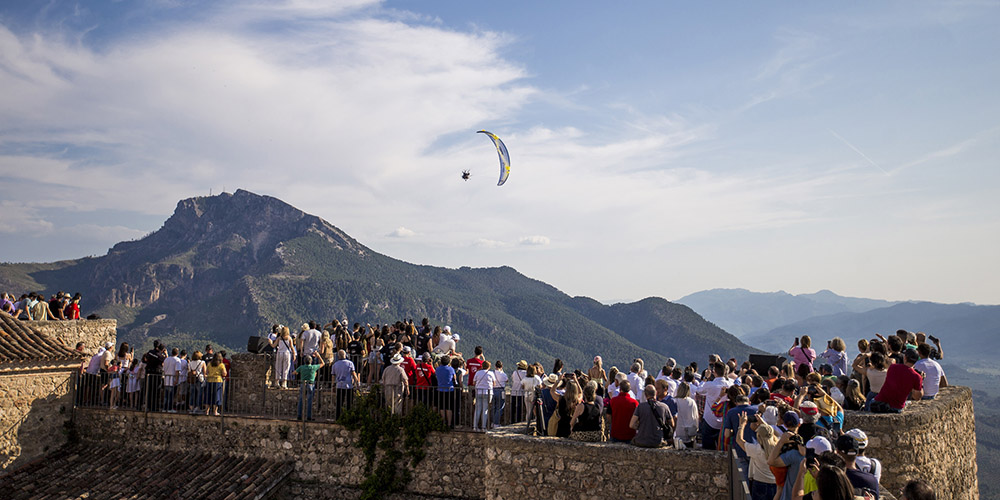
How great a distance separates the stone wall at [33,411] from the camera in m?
15.8

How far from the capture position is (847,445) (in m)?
5.80

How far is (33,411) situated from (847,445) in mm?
18178

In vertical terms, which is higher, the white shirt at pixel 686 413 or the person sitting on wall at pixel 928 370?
the person sitting on wall at pixel 928 370

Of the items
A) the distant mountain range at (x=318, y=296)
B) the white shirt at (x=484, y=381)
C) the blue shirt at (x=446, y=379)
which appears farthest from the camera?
the distant mountain range at (x=318, y=296)

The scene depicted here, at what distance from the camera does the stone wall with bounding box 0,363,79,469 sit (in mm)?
15820

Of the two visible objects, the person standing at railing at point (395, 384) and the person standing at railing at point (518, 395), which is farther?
the person standing at railing at point (395, 384)

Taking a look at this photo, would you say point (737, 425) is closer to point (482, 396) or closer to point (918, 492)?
point (918, 492)

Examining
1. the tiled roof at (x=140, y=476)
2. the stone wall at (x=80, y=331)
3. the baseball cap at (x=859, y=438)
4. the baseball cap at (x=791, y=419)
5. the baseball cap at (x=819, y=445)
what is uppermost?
the stone wall at (x=80, y=331)

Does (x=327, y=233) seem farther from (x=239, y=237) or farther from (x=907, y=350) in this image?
(x=907, y=350)

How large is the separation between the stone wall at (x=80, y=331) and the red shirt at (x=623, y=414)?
1536 centimetres

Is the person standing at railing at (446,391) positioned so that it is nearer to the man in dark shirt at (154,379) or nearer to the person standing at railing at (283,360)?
the person standing at railing at (283,360)

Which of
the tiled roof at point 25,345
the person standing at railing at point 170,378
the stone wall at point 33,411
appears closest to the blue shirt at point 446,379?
the person standing at railing at point 170,378

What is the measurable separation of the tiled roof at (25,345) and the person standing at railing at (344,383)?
8392mm

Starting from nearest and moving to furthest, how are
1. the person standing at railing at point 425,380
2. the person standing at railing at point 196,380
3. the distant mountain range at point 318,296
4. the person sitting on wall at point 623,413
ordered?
the person sitting on wall at point 623,413 < the person standing at railing at point 425,380 < the person standing at railing at point 196,380 < the distant mountain range at point 318,296
